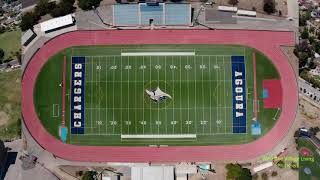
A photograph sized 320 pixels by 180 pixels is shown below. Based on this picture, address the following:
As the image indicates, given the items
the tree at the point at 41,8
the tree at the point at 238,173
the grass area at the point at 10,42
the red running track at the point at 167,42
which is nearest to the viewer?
the tree at the point at 238,173

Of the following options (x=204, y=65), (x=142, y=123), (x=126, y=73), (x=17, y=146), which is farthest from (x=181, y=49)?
(x=17, y=146)

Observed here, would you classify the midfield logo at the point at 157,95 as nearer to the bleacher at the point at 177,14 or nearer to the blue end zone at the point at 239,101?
the blue end zone at the point at 239,101

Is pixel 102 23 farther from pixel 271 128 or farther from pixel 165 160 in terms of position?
pixel 271 128

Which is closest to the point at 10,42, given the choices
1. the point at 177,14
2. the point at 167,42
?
the point at 167,42

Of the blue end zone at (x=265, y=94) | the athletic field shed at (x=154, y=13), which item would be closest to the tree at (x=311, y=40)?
the blue end zone at (x=265, y=94)

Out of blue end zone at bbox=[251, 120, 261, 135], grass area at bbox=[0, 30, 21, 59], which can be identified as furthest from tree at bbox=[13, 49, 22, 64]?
blue end zone at bbox=[251, 120, 261, 135]

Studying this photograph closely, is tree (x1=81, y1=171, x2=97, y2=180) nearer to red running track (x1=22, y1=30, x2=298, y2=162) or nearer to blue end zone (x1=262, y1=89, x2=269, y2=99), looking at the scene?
red running track (x1=22, y1=30, x2=298, y2=162)

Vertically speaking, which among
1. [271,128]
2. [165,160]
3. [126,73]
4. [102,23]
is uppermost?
[102,23]
